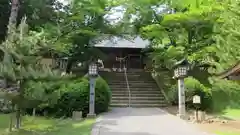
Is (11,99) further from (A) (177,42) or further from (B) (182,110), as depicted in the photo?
(A) (177,42)

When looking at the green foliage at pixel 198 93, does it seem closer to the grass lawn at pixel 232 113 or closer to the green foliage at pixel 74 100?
the grass lawn at pixel 232 113

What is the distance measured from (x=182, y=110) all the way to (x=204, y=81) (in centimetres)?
560

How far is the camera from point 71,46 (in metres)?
19.6

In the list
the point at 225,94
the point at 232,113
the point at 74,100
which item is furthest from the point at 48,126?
the point at 225,94

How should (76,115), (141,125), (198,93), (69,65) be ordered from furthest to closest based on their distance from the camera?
(69,65) → (198,93) → (76,115) → (141,125)

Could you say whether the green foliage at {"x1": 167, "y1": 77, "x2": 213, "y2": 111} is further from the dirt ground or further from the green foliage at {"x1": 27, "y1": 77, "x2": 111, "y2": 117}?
the green foliage at {"x1": 27, "y1": 77, "x2": 111, "y2": 117}

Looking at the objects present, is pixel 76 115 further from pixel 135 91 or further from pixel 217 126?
pixel 135 91

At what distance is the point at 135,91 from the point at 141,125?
8.23 m

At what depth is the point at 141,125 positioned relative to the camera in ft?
36.0

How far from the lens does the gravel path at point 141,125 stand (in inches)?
379

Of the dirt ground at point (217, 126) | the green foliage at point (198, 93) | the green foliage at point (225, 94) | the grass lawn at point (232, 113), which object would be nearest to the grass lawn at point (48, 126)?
the dirt ground at point (217, 126)

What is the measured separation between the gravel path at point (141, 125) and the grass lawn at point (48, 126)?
54 centimetres

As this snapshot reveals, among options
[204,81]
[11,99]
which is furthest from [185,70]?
[11,99]

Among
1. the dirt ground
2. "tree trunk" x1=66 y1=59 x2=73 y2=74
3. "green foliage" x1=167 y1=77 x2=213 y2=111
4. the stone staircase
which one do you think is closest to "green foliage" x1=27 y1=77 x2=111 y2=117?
the stone staircase
